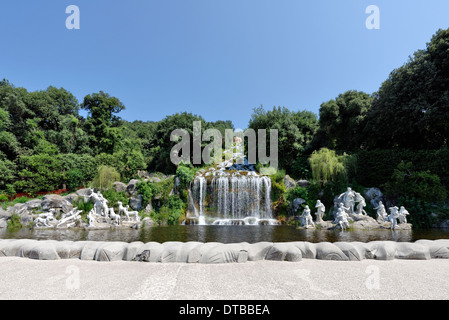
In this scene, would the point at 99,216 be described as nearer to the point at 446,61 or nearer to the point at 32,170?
the point at 32,170

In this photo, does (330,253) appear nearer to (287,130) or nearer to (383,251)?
(383,251)

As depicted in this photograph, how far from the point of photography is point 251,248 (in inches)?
154

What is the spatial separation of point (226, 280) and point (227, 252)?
0.87m

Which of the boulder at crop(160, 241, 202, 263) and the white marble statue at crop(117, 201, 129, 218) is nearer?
the boulder at crop(160, 241, 202, 263)

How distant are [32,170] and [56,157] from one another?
205 centimetres

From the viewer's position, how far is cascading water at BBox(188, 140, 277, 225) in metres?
14.0

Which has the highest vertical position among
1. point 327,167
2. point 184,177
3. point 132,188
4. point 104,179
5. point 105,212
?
point 327,167

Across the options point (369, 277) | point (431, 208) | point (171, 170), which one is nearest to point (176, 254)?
point (369, 277)

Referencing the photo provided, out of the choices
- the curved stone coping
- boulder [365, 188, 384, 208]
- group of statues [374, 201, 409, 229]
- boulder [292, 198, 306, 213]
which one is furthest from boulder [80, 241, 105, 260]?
boulder [365, 188, 384, 208]

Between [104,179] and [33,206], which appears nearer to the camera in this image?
[33,206]

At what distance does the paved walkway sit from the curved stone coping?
0.52 ft

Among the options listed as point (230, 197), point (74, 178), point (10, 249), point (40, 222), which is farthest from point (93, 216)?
point (74, 178)

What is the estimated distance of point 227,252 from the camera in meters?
3.73

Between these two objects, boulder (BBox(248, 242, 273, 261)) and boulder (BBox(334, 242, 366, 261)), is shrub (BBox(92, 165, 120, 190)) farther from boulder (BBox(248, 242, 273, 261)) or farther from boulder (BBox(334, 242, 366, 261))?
boulder (BBox(334, 242, 366, 261))
